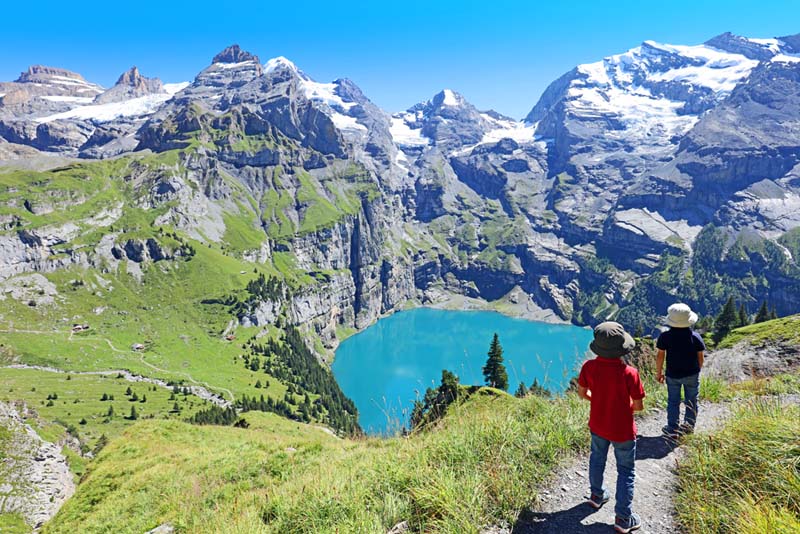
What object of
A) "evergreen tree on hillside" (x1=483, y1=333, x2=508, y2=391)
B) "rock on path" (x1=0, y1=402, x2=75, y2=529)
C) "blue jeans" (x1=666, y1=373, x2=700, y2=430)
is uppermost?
"blue jeans" (x1=666, y1=373, x2=700, y2=430)

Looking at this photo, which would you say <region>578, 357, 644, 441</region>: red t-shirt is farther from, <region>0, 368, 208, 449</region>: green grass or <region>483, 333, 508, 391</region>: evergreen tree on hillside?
<region>0, 368, 208, 449</region>: green grass

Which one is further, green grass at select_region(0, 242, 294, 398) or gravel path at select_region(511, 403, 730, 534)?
green grass at select_region(0, 242, 294, 398)

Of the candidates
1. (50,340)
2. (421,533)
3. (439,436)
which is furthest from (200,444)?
(50,340)

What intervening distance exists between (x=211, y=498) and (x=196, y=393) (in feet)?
432

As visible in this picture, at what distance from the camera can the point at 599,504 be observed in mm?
6742

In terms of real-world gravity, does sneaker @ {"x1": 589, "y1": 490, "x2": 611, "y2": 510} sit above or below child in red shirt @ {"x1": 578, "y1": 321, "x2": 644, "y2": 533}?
below

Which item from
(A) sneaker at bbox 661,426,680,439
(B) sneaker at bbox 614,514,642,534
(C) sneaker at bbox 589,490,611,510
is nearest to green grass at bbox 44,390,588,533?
(C) sneaker at bbox 589,490,611,510

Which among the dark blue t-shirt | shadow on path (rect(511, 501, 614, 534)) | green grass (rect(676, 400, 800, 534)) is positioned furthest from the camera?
the dark blue t-shirt

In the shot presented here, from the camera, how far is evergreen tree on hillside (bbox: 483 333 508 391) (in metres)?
52.2

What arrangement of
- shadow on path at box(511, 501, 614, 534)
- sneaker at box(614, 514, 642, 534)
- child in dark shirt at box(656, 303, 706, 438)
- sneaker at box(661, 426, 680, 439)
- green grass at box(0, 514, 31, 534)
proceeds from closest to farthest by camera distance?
sneaker at box(614, 514, 642, 534), shadow on path at box(511, 501, 614, 534), sneaker at box(661, 426, 680, 439), child in dark shirt at box(656, 303, 706, 438), green grass at box(0, 514, 31, 534)

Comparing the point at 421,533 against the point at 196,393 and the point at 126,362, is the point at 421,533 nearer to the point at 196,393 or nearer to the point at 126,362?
the point at 196,393

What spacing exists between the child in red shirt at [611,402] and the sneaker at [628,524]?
0.61 metres

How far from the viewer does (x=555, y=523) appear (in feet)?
20.5

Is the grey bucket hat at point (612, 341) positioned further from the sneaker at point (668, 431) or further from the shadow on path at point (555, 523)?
the sneaker at point (668, 431)
